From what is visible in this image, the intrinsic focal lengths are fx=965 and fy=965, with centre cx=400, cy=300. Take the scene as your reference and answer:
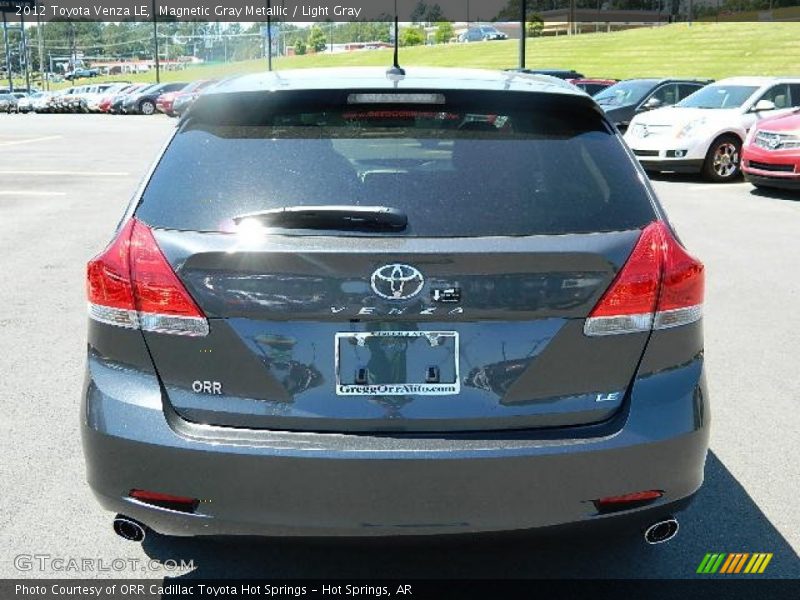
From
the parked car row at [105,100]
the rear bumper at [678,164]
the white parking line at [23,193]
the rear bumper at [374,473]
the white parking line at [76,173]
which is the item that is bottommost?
the parked car row at [105,100]

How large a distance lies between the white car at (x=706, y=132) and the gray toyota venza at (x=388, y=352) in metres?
13.7

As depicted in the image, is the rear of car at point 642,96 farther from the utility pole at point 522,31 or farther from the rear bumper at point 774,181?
the utility pole at point 522,31

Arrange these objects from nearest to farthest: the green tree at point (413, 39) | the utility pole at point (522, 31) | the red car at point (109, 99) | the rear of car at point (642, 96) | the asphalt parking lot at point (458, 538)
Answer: the asphalt parking lot at point (458, 538) < the rear of car at point (642, 96) < the utility pole at point (522, 31) < the red car at point (109, 99) < the green tree at point (413, 39)

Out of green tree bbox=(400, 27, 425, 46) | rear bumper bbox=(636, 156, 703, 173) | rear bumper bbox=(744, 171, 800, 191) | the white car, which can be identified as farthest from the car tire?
green tree bbox=(400, 27, 425, 46)

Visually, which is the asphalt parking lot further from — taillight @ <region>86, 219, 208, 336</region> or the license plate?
taillight @ <region>86, 219, 208, 336</region>

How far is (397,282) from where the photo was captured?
2.54 m

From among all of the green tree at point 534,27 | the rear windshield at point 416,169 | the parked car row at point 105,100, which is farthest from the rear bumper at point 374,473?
the green tree at point 534,27

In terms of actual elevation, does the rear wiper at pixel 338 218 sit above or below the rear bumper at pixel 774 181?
above

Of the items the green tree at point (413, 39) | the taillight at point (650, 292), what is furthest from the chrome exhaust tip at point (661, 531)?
the green tree at point (413, 39)

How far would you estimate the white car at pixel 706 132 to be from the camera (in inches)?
621

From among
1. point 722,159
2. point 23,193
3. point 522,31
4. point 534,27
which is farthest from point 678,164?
point 534,27

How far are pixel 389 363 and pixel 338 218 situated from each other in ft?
1.36

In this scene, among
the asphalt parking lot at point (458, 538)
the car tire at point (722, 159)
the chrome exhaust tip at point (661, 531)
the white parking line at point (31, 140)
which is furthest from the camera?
the white parking line at point (31, 140)

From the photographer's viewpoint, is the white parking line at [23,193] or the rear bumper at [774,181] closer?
the rear bumper at [774,181]
